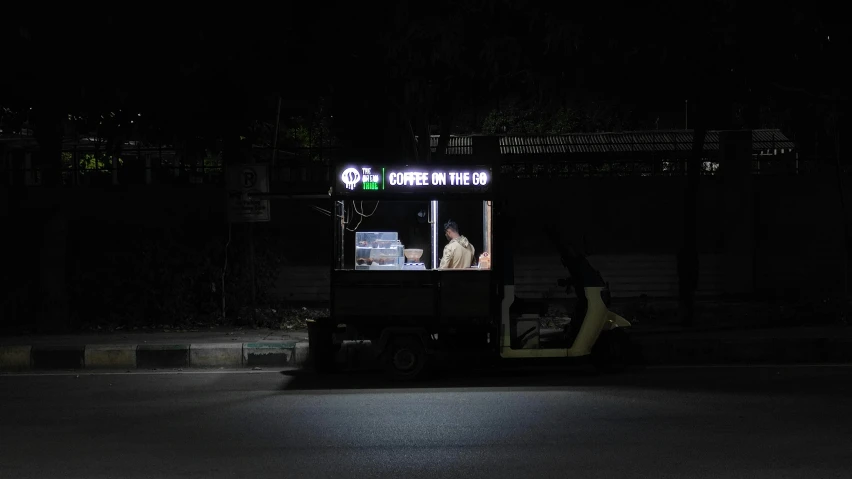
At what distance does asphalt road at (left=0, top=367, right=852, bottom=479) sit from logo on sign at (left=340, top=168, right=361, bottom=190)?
6.40 feet

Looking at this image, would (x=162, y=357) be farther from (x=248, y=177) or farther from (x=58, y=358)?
(x=248, y=177)

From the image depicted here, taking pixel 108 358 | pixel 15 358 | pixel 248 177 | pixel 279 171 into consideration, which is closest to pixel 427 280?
pixel 108 358

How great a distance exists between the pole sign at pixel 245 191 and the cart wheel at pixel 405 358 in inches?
153

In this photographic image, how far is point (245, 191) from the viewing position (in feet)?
40.8

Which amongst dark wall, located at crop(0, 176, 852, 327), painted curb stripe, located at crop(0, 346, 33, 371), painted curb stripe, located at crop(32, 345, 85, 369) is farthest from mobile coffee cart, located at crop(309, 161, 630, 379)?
dark wall, located at crop(0, 176, 852, 327)

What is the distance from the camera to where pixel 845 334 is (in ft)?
37.5

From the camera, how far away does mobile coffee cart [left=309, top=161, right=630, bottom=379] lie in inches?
362

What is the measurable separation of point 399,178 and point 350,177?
1.54ft

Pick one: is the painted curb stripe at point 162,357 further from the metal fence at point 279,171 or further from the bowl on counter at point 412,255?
the metal fence at point 279,171

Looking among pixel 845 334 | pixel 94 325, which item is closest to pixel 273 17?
pixel 94 325

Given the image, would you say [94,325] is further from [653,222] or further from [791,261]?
[791,261]

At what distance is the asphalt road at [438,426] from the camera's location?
232 inches

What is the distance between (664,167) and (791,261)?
11.0 feet

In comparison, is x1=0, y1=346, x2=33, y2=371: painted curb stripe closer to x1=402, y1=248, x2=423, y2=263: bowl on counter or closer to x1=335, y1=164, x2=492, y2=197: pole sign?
x1=335, y1=164, x2=492, y2=197: pole sign
